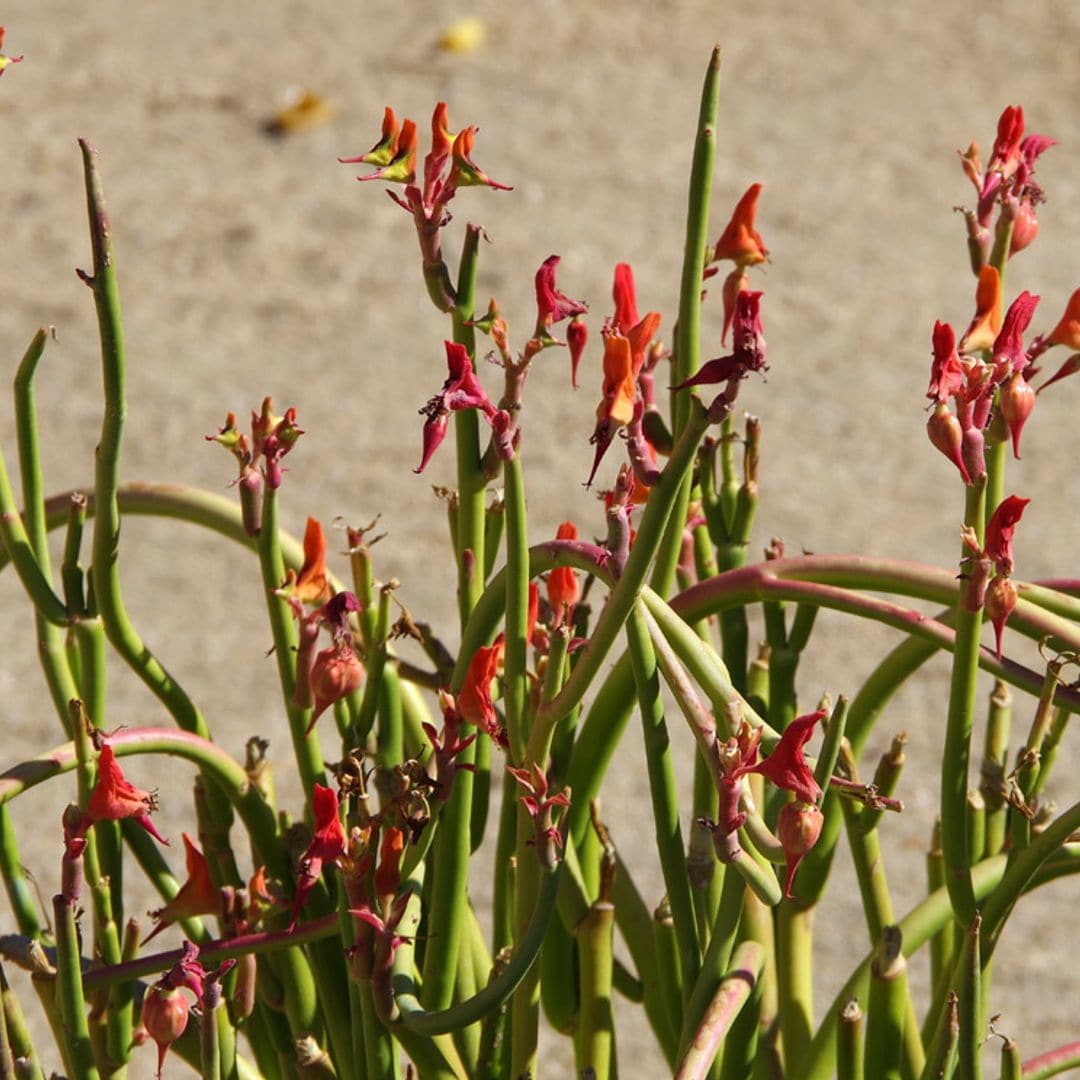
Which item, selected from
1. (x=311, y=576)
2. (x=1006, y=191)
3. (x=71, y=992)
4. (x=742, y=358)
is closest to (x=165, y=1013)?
(x=71, y=992)

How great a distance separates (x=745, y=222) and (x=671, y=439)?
0.09 metres

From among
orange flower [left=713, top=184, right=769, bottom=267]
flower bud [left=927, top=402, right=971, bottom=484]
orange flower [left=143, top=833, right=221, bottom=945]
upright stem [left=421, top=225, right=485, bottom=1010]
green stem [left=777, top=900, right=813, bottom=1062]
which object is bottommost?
green stem [left=777, top=900, right=813, bottom=1062]

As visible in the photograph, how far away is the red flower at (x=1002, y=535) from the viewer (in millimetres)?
467

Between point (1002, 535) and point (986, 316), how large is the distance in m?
0.10

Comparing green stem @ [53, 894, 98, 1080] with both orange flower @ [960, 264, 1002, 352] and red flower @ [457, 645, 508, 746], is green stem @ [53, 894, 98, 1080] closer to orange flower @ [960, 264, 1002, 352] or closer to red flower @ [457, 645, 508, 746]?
red flower @ [457, 645, 508, 746]

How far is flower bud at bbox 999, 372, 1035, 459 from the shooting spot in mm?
471

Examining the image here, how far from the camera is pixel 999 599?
48 cm

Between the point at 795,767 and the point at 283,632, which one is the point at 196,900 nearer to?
the point at 283,632

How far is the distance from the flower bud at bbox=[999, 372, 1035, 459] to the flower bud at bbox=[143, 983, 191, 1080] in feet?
0.92

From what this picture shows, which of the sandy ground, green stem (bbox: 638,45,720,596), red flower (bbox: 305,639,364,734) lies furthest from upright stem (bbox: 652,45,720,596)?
the sandy ground

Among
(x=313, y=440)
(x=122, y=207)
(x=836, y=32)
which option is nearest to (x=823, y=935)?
(x=313, y=440)

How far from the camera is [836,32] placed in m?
3.16

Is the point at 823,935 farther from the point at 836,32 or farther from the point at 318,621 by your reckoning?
the point at 836,32

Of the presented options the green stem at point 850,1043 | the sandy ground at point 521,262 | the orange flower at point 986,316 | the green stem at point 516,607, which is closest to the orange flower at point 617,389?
the green stem at point 516,607
